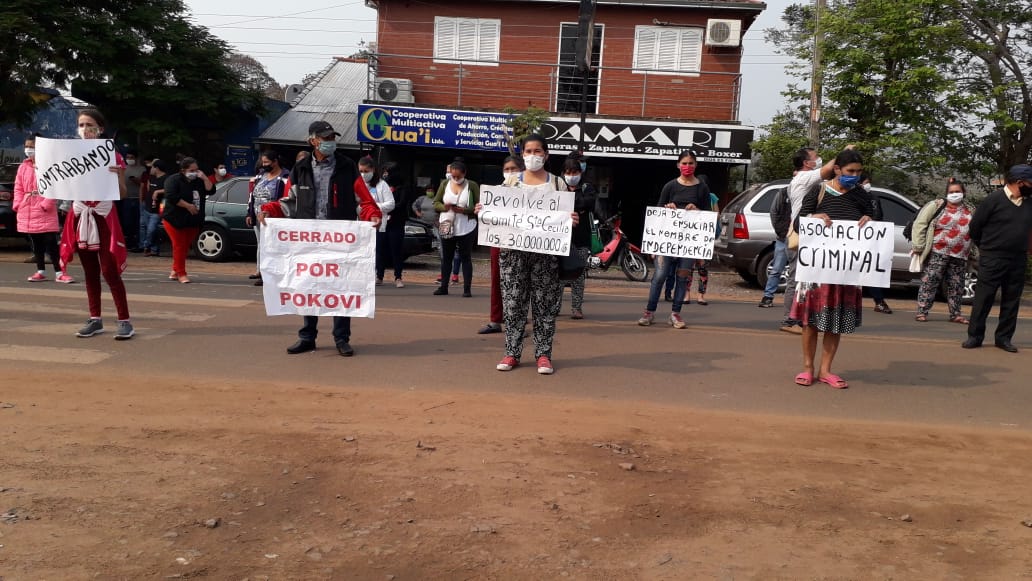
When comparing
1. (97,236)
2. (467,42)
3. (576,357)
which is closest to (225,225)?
(97,236)

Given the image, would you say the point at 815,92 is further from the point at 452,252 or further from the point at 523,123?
the point at 452,252

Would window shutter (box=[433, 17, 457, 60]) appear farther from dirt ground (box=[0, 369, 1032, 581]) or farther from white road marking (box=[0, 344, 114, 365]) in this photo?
dirt ground (box=[0, 369, 1032, 581])

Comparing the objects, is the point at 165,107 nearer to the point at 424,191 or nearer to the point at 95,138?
the point at 424,191

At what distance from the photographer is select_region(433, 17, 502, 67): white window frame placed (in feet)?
72.0

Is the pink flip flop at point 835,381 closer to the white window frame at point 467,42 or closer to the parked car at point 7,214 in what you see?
the parked car at point 7,214

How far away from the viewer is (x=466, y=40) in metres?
22.1

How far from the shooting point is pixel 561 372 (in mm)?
6914

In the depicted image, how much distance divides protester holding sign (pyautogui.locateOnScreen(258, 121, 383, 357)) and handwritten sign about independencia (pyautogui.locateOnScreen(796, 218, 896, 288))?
3514mm

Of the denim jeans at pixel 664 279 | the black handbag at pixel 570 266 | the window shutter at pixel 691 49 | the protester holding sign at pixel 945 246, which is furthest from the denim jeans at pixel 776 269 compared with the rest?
the window shutter at pixel 691 49

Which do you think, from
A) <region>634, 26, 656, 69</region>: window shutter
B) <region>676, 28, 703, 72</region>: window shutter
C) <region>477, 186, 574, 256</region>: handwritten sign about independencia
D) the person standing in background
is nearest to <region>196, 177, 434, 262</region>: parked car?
the person standing in background

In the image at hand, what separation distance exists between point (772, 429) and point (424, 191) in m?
17.4

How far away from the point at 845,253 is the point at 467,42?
1694 centimetres

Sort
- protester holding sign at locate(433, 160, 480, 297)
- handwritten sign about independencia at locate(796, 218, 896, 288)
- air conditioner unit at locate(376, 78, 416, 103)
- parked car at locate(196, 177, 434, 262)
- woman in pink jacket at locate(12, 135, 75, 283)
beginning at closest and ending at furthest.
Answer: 1. handwritten sign about independencia at locate(796, 218, 896, 288)
2. protester holding sign at locate(433, 160, 480, 297)
3. woman in pink jacket at locate(12, 135, 75, 283)
4. parked car at locate(196, 177, 434, 262)
5. air conditioner unit at locate(376, 78, 416, 103)

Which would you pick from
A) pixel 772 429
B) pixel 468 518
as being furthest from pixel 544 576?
pixel 772 429
